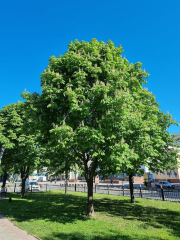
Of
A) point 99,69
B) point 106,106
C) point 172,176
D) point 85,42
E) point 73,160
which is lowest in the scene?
point 172,176

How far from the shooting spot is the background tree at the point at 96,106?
8688mm

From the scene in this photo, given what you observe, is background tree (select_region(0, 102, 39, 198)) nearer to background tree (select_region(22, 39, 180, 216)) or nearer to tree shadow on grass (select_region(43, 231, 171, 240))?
background tree (select_region(22, 39, 180, 216))

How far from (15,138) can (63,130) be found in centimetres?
1427

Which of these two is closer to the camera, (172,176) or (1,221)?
(1,221)

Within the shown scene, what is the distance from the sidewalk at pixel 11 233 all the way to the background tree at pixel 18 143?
10.4 meters

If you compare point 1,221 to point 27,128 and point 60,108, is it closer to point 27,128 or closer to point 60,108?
point 27,128

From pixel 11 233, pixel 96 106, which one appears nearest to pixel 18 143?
pixel 11 233

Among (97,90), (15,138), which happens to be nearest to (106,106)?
(97,90)

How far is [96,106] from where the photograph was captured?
9812mm

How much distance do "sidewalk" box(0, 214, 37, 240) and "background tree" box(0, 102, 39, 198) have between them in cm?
1036

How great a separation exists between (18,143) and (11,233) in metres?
14.1

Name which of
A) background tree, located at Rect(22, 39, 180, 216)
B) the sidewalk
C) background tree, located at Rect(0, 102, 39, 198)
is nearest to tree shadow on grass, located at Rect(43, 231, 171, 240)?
the sidewalk

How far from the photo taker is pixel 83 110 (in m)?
9.23

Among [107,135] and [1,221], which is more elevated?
[107,135]
